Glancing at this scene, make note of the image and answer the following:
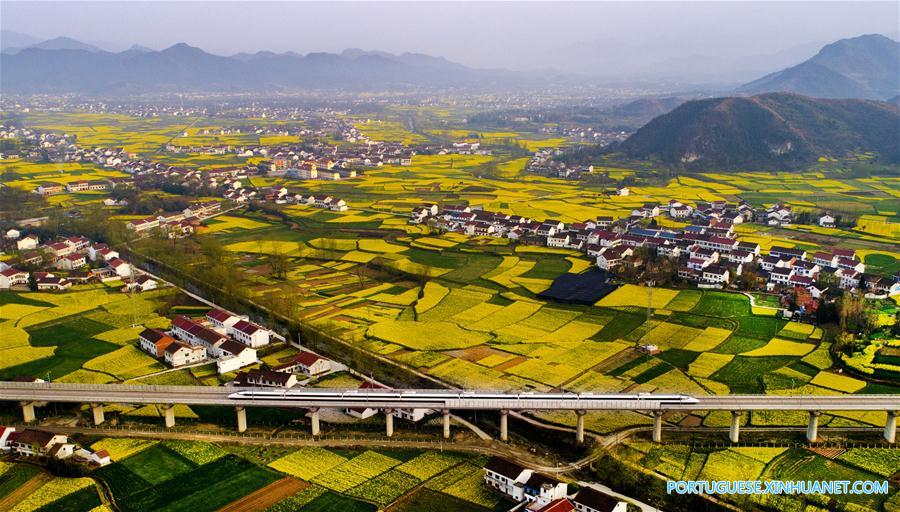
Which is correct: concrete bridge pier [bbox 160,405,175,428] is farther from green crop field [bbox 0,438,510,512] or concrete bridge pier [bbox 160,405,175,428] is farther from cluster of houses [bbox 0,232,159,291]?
cluster of houses [bbox 0,232,159,291]

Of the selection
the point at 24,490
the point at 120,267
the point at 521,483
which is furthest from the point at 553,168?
the point at 24,490

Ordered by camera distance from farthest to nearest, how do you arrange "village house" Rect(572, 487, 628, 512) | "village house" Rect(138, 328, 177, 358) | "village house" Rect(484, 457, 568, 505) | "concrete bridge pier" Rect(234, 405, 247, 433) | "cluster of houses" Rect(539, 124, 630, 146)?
"cluster of houses" Rect(539, 124, 630, 146) → "village house" Rect(138, 328, 177, 358) → "concrete bridge pier" Rect(234, 405, 247, 433) → "village house" Rect(484, 457, 568, 505) → "village house" Rect(572, 487, 628, 512)

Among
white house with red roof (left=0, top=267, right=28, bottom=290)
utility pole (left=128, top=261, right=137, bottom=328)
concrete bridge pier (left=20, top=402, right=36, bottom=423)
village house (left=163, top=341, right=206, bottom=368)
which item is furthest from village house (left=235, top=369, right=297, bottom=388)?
white house with red roof (left=0, top=267, right=28, bottom=290)

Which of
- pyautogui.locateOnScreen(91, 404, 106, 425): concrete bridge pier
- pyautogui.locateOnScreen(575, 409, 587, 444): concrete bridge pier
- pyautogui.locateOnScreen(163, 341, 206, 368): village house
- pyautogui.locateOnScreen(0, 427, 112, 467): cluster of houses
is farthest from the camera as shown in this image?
pyautogui.locateOnScreen(163, 341, 206, 368): village house

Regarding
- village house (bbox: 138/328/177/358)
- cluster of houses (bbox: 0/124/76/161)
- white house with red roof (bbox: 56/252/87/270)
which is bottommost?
village house (bbox: 138/328/177/358)

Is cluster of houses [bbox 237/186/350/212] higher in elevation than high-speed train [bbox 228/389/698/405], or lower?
higher

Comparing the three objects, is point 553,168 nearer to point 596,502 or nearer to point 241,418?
point 241,418

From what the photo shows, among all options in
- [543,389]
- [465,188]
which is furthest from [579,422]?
[465,188]
